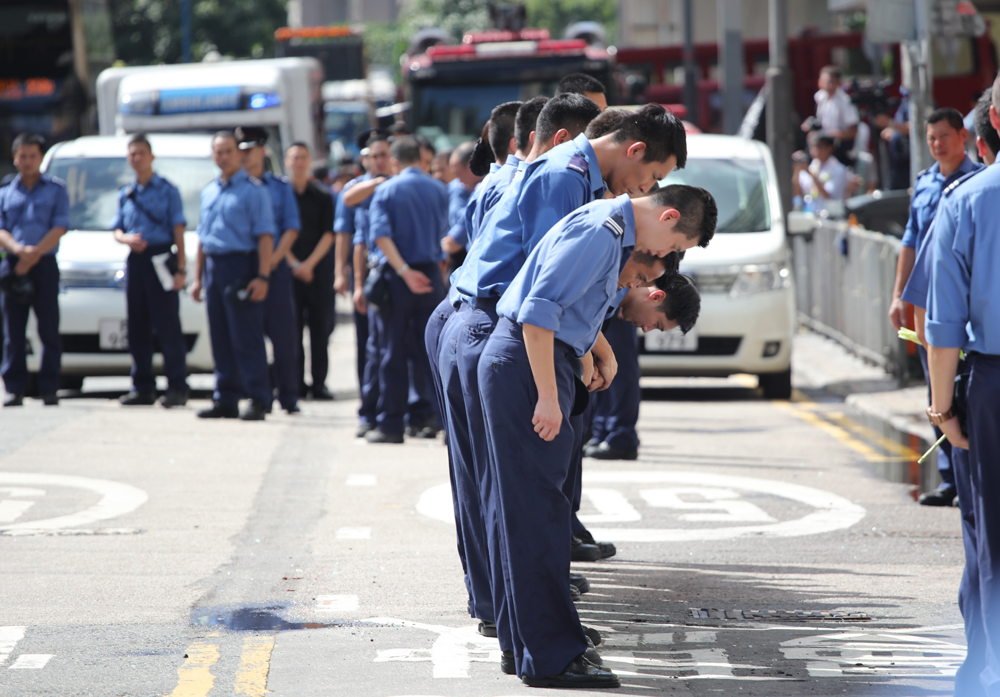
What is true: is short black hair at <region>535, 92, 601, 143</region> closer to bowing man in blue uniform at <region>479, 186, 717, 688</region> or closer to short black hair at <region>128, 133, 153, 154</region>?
bowing man in blue uniform at <region>479, 186, 717, 688</region>

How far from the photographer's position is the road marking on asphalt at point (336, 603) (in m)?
5.68

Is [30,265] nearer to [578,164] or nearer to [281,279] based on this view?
[281,279]

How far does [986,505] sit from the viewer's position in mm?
4258

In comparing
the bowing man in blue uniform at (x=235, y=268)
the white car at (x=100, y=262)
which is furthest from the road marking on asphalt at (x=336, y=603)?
the white car at (x=100, y=262)

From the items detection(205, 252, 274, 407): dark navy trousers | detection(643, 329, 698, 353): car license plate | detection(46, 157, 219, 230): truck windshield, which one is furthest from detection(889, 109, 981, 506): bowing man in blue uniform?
detection(46, 157, 219, 230): truck windshield

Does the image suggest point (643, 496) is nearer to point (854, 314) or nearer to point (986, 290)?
point (986, 290)

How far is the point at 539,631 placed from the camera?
461 cm

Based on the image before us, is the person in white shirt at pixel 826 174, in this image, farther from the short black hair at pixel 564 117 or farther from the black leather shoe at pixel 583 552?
the short black hair at pixel 564 117

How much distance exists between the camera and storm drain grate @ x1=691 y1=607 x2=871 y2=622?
18.4 ft

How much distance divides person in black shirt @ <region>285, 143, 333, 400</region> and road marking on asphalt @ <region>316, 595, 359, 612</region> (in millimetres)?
6790

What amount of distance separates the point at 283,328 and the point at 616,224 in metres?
7.41

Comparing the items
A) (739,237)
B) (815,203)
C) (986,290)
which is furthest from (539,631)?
(815,203)

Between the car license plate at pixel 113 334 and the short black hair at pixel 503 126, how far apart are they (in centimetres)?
656

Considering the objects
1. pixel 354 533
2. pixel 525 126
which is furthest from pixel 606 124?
pixel 354 533
